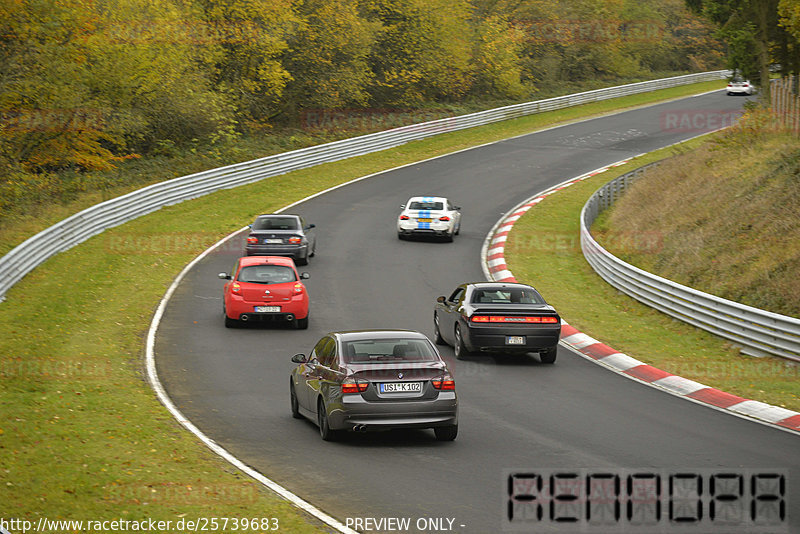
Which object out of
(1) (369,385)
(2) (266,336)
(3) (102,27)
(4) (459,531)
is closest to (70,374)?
(2) (266,336)

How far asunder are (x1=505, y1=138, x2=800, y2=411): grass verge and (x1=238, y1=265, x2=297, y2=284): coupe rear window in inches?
269

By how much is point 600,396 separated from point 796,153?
14177 millimetres

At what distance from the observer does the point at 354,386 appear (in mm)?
12008

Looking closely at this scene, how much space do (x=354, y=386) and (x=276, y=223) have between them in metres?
17.1

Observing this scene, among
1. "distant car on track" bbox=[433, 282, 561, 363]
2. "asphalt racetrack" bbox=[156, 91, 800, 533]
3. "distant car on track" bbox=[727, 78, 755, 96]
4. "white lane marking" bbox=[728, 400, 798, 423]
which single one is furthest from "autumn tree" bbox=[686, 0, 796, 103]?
"distant car on track" bbox=[727, 78, 755, 96]

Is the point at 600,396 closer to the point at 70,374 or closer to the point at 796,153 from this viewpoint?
the point at 70,374

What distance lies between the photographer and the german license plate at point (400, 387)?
12023mm

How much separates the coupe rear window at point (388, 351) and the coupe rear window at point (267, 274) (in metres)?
8.66

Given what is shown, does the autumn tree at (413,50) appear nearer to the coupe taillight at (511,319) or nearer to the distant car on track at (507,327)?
the distant car on track at (507,327)

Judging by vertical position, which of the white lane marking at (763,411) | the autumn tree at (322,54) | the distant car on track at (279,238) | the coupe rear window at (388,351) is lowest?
the white lane marking at (763,411)

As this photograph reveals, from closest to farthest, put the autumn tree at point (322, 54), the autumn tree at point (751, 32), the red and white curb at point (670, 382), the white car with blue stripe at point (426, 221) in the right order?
the red and white curb at point (670, 382) → the white car with blue stripe at point (426, 221) → the autumn tree at point (751, 32) → the autumn tree at point (322, 54)

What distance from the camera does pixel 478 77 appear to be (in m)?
68.1

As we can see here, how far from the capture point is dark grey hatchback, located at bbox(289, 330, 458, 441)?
1198 cm

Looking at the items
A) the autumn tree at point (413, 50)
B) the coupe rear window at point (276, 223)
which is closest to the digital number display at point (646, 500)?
the coupe rear window at point (276, 223)
